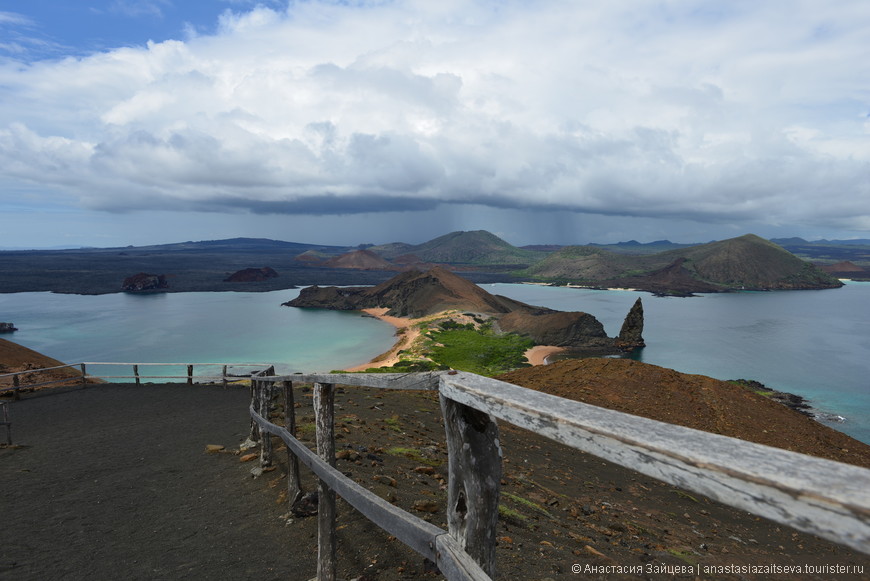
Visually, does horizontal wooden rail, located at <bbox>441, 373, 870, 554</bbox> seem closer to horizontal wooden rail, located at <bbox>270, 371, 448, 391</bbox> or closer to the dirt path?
horizontal wooden rail, located at <bbox>270, 371, 448, 391</bbox>

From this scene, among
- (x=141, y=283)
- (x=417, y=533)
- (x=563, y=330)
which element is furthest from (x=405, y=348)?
(x=141, y=283)

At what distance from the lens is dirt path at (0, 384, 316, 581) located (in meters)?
6.04

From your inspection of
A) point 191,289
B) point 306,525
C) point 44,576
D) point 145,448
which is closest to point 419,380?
point 306,525

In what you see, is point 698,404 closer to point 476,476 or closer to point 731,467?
point 476,476

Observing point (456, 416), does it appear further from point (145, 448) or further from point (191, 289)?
point (191, 289)

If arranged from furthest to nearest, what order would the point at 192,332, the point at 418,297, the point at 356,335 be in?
the point at 418,297
the point at 192,332
the point at 356,335

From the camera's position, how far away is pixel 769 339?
93.4 m

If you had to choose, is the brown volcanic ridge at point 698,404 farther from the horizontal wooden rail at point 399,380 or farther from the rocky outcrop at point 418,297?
the rocky outcrop at point 418,297

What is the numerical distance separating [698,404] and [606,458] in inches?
1132

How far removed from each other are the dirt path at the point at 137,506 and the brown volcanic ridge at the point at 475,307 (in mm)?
65197

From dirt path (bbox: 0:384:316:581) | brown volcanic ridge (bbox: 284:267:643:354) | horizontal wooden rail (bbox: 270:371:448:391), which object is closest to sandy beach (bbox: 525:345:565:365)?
brown volcanic ridge (bbox: 284:267:643:354)

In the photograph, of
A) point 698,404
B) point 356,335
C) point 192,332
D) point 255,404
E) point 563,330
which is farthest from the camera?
point 192,332

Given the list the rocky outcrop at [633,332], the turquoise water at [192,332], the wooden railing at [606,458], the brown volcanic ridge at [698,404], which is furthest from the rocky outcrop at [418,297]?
the wooden railing at [606,458]

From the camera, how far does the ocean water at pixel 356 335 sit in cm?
6506
